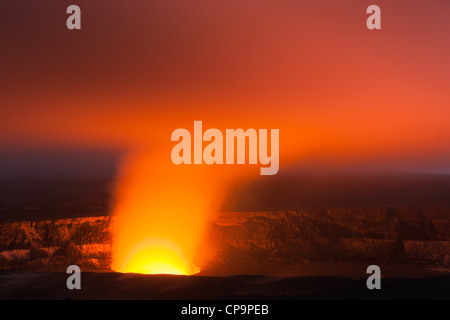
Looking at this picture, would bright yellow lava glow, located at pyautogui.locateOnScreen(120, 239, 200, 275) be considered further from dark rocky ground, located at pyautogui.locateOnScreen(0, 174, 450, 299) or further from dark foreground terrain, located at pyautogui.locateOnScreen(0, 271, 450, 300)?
dark foreground terrain, located at pyautogui.locateOnScreen(0, 271, 450, 300)

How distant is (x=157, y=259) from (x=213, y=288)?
4.89m

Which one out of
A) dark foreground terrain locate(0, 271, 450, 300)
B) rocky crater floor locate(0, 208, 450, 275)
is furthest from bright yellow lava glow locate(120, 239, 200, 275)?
dark foreground terrain locate(0, 271, 450, 300)

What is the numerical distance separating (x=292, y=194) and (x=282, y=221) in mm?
6098

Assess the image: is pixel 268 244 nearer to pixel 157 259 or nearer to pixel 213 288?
pixel 157 259

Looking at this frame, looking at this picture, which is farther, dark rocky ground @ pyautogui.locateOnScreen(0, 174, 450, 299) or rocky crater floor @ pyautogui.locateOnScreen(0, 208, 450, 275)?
rocky crater floor @ pyautogui.locateOnScreen(0, 208, 450, 275)

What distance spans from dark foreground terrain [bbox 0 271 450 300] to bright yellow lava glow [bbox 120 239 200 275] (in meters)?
2.84

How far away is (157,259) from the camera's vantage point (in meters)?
11.7

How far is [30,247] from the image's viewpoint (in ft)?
36.8

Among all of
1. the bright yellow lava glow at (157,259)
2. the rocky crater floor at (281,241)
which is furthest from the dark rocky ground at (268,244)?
the bright yellow lava glow at (157,259)

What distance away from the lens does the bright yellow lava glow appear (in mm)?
11039

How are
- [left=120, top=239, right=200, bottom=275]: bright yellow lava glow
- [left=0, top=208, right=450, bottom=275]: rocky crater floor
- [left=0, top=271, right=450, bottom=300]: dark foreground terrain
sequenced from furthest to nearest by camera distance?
[left=120, top=239, right=200, bottom=275]: bright yellow lava glow
[left=0, top=208, right=450, bottom=275]: rocky crater floor
[left=0, top=271, right=450, bottom=300]: dark foreground terrain

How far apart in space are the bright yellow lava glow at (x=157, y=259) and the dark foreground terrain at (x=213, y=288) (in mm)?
2838

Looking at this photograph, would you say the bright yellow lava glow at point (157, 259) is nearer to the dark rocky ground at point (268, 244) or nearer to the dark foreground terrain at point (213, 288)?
the dark rocky ground at point (268, 244)
